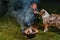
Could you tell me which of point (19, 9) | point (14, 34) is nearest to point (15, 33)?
point (14, 34)

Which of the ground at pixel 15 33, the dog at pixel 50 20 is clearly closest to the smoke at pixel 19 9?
the ground at pixel 15 33

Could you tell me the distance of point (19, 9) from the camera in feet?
7.41

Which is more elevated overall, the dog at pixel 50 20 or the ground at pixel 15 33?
the dog at pixel 50 20

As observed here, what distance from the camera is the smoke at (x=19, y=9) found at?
213 centimetres

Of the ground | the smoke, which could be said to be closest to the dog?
the ground

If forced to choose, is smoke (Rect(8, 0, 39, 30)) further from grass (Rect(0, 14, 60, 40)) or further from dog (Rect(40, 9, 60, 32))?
dog (Rect(40, 9, 60, 32))

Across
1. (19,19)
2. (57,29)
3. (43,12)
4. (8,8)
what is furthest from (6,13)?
(57,29)

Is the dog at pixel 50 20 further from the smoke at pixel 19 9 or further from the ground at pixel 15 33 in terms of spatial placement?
the smoke at pixel 19 9

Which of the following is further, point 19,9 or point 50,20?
point 19,9

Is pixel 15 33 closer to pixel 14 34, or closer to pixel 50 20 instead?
pixel 14 34

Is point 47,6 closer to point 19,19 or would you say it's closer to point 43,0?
point 43,0

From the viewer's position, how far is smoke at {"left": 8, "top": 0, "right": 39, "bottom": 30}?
7.00 feet

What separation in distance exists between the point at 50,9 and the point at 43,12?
296mm

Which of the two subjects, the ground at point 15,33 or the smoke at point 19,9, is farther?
the smoke at point 19,9
